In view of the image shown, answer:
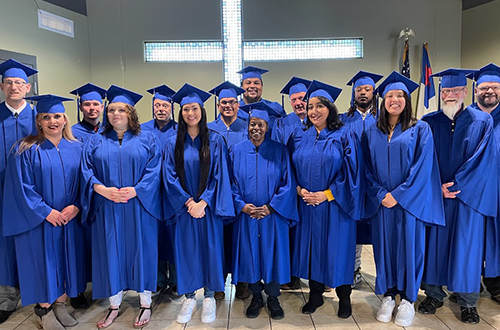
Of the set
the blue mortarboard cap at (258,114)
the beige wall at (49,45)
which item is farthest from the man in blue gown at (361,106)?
the beige wall at (49,45)

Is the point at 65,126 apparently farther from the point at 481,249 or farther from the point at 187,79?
the point at 187,79

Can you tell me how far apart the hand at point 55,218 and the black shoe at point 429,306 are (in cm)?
288

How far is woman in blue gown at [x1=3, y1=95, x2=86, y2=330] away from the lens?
2488 millimetres

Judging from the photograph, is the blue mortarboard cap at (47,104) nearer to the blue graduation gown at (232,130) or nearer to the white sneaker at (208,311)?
the blue graduation gown at (232,130)

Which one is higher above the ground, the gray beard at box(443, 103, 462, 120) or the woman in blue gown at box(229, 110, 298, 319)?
the gray beard at box(443, 103, 462, 120)

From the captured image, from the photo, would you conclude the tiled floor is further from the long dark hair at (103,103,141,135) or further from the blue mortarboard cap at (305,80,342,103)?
the blue mortarboard cap at (305,80,342,103)

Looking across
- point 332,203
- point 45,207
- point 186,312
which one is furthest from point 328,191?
point 45,207

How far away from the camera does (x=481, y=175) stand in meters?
2.60

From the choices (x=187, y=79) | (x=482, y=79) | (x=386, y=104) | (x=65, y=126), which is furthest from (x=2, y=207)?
(x=187, y=79)

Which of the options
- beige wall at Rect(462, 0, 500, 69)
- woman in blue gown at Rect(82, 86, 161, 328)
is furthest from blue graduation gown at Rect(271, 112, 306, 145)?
beige wall at Rect(462, 0, 500, 69)

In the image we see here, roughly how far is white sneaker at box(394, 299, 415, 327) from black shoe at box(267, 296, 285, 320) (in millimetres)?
893

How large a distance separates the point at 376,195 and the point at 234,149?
113cm

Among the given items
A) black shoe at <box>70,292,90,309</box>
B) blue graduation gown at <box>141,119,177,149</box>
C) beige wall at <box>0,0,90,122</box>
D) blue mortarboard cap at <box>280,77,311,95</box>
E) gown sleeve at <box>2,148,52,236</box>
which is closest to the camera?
gown sleeve at <box>2,148,52,236</box>

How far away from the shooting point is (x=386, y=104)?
262cm
